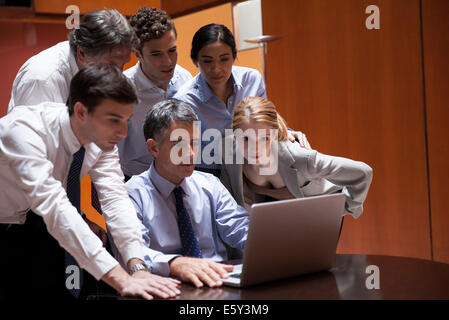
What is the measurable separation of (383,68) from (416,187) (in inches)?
31.8

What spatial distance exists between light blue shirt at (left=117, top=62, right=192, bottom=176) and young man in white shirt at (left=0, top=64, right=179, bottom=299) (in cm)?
78

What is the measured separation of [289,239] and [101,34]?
1.01m

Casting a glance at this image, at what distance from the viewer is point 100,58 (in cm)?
193

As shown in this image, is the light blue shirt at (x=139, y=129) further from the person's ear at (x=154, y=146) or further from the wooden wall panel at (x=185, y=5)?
the wooden wall panel at (x=185, y=5)

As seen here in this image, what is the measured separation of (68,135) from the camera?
5.41 ft

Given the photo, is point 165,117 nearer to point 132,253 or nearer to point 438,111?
point 132,253

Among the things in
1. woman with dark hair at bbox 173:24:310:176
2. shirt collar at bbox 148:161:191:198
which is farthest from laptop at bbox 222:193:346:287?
woman with dark hair at bbox 173:24:310:176

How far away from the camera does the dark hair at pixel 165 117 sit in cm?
195

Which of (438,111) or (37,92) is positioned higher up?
(37,92)

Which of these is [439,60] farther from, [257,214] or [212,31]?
[257,214]

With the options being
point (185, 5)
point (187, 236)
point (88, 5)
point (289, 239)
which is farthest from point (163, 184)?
A: point (88, 5)

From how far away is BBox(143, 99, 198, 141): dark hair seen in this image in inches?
76.6

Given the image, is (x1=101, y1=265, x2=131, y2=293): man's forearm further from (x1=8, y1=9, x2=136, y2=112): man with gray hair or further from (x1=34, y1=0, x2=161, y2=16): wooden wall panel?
(x1=34, y1=0, x2=161, y2=16): wooden wall panel

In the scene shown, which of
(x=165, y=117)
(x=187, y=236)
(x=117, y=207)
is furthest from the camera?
(x=165, y=117)
